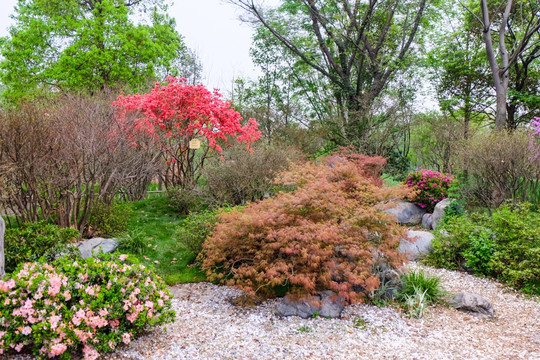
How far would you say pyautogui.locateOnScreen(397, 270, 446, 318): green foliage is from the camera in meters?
4.41

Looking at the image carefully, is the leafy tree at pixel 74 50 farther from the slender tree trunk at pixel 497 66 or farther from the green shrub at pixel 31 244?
the slender tree trunk at pixel 497 66

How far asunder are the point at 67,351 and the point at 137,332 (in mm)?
632

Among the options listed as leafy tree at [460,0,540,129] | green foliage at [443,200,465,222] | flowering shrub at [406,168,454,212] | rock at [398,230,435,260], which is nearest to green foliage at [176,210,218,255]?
rock at [398,230,435,260]

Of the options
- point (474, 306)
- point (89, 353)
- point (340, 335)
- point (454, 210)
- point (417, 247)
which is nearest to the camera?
point (89, 353)

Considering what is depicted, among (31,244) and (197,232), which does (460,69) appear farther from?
(31,244)

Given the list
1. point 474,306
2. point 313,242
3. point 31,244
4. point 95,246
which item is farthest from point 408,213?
point 31,244

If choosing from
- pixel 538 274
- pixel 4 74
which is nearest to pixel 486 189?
pixel 538 274

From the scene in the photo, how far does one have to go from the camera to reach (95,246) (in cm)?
546

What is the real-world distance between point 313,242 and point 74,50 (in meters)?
14.4

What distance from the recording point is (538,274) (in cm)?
509

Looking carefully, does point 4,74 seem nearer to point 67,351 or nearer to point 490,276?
point 67,351

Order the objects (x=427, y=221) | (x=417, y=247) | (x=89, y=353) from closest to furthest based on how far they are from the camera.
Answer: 1. (x=89, y=353)
2. (x=417, y=247)
3. (x=427, y=221)


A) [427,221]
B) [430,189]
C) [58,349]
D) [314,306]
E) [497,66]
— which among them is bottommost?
[314,306]

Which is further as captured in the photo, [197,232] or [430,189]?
[430,189]
